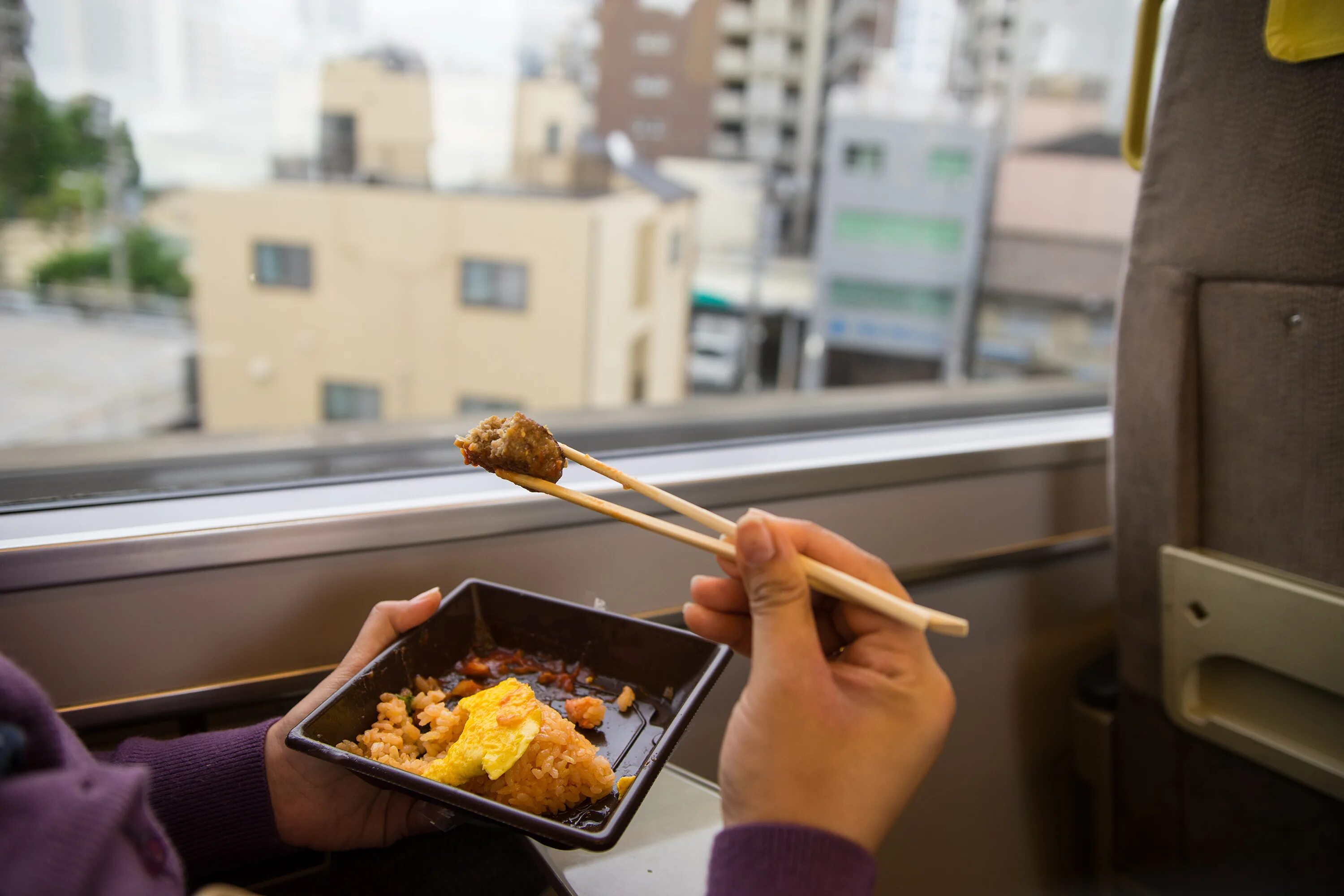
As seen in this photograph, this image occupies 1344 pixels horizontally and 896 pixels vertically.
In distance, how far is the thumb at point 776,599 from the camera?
0.64 meters

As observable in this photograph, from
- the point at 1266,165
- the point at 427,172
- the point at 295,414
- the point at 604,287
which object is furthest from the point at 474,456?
the point at 604,287

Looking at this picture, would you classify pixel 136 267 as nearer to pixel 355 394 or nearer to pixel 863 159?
pixel 355 394

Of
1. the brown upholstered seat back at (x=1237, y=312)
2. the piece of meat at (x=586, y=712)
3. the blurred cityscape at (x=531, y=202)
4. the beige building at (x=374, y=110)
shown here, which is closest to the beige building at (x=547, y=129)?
the blurred cityscape at (x=531, y=202)

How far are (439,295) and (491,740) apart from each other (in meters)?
2.22

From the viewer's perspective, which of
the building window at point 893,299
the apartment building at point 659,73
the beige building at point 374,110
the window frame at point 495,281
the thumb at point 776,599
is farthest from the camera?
the building window at point 893,299

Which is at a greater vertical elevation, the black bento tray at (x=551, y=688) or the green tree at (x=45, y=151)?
the green tree at (x=45, y=151)

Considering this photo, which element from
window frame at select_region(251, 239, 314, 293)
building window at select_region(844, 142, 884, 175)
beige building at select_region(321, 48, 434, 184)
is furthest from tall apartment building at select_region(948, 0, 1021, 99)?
window frame at select_region(251, 239, 314, 293)

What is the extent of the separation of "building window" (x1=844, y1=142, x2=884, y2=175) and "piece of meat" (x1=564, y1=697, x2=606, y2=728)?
3109mm

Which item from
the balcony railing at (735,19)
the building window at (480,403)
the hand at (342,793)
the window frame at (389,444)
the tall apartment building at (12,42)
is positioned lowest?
the hand at (342,793)

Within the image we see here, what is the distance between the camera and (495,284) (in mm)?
2852

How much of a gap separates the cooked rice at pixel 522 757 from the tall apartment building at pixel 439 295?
938 mm

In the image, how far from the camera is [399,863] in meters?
1.01

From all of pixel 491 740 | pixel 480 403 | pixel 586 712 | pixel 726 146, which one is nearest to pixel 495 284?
pixel 480 403

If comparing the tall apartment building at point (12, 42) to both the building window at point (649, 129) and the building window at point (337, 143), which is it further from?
the building window at point (649, 129)
